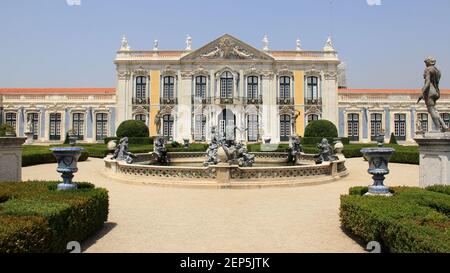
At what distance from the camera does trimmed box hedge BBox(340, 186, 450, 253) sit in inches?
151

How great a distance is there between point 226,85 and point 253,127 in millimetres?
4951

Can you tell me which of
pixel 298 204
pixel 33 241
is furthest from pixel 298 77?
pixel 33 241

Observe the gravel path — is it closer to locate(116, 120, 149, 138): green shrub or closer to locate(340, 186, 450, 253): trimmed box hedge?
locate(340, 186, 450, 253): trimmed box hedge

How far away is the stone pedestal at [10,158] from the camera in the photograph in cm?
927

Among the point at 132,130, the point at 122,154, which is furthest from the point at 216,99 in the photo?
the point at 122,154

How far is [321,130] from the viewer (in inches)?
1267

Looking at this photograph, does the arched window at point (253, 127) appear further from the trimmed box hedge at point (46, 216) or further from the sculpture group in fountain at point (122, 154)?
the trimmed box hedge at point (46, 216)

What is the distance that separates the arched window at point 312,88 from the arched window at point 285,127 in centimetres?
295

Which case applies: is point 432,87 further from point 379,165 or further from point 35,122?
point 35,122

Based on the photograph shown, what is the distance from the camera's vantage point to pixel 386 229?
15.2 feet

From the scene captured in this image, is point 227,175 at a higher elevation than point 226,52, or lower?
lower

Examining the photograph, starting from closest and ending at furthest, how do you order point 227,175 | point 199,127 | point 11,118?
point 227,175
point 11,118
point 199,127

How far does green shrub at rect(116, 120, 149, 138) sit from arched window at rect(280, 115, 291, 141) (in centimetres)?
1359

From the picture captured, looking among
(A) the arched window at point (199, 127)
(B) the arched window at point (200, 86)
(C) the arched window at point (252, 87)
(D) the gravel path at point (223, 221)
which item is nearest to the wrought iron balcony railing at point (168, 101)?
(B) the arched window at point (200, 86)
